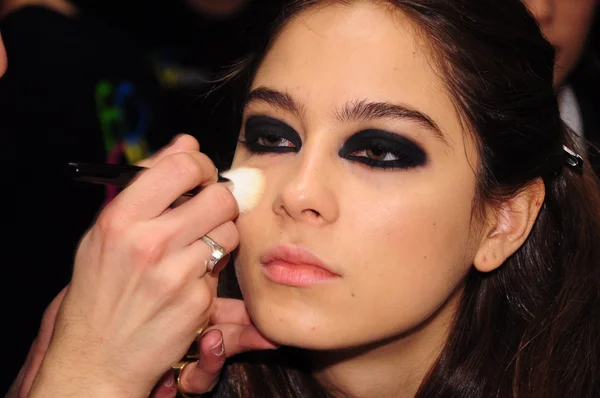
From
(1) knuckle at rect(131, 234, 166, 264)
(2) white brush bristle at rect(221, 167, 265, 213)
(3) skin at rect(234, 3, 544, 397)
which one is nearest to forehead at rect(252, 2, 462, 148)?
(3) skin at rect(234, 3, 544, 397)

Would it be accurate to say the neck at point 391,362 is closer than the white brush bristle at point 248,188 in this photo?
No

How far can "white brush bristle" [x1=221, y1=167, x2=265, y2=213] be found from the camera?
1301 millimetres

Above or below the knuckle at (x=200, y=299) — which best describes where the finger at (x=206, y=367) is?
below

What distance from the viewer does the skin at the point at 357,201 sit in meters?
1.22

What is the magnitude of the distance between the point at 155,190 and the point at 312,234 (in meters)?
0.26

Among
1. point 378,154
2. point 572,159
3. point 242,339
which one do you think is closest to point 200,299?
point 242,339

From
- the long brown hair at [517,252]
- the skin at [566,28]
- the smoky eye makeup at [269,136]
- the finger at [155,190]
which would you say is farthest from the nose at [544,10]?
the finger at [155,190]

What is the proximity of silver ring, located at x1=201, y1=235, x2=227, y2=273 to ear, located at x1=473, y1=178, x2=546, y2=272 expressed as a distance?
0.49m

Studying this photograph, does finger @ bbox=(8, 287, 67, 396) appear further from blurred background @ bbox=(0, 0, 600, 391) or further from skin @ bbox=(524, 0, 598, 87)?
skin @ bbox=(524, 0, 598, 87)

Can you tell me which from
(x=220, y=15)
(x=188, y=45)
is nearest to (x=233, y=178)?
(x=220, y=15)

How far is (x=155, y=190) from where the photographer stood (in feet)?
3.61

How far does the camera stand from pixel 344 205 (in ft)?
4.05

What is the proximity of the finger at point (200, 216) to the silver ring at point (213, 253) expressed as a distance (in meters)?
0.01

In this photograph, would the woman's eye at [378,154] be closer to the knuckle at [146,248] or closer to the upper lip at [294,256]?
the upper lip at [294,256]
